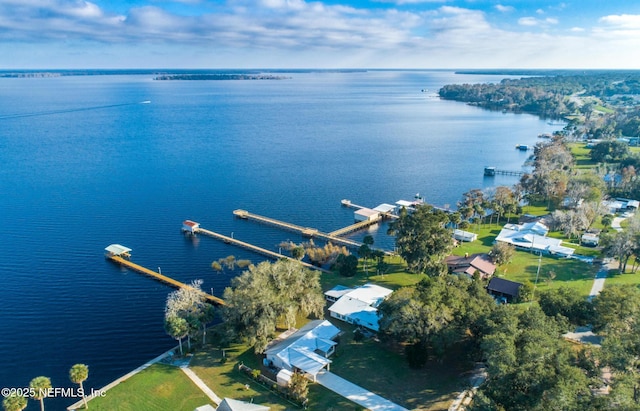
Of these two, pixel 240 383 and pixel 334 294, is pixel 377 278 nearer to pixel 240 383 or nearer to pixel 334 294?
pixel 334 294

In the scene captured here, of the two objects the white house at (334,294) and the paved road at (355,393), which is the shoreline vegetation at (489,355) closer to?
the paved road at (355,393)

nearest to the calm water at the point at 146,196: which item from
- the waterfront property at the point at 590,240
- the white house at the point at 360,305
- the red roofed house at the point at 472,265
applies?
the red roofed house at the point at 472,265

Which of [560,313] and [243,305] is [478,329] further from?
[243,305]

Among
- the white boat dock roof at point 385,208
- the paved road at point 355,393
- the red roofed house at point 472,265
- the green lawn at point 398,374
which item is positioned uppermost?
the white boat dock roof at point 385,208

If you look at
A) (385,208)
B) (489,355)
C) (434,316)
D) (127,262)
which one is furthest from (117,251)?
(489,355)

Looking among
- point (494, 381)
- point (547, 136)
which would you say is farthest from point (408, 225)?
point (547, 136)

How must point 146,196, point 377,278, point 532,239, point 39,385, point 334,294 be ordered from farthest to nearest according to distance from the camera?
point 146,196, point 532,239, point 377,278, point 334,294, point 39,385
